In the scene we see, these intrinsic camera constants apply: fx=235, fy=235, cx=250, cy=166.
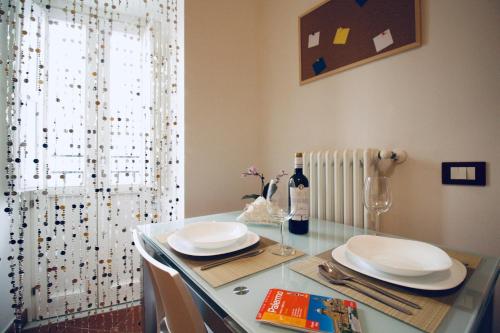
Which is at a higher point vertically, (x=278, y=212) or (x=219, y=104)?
(x=219, y=104)

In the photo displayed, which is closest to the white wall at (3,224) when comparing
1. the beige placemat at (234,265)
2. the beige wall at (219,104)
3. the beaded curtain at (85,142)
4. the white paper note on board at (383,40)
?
the beaded curtain at (85,142)

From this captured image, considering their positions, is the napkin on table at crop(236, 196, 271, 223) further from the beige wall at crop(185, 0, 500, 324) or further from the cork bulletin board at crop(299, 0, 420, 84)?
the cork bulletin board at crop(299, 0, 420, 84)

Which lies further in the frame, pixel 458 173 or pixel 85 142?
pixel 85 142

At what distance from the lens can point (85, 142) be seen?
1.64m

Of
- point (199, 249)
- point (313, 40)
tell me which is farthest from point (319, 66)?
point (199, 249)

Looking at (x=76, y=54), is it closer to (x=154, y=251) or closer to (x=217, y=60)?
(x=217, y=60)

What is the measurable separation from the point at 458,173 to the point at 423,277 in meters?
0.73

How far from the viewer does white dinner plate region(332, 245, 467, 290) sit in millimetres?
539

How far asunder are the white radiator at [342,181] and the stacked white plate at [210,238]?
0.68 metres

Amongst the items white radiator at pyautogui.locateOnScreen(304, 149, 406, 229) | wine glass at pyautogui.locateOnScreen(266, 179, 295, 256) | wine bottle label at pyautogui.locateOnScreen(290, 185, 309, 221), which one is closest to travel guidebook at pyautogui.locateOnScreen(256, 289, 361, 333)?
wine glass at pyautogui.locateOnScreen(266, 179, 295, 256)

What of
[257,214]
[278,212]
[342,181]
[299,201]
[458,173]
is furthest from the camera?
[342,181]

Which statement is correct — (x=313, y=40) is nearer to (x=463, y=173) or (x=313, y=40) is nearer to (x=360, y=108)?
(x=360, y=108)

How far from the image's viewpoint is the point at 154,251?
920 millimetres

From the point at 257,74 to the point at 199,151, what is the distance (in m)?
0.92
